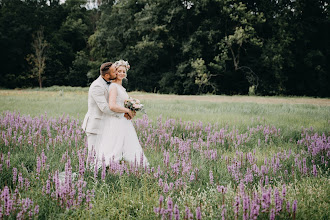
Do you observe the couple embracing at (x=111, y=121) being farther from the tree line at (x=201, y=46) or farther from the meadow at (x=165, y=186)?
the tree line at (x=201, y=46)

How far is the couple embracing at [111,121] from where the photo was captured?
14.8 ft

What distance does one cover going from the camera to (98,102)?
4.51 m

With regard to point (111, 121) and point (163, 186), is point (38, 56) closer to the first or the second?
point (111, 121)

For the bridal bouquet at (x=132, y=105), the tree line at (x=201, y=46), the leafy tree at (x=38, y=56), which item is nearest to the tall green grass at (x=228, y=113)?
the bridal bouquet at (x=132, y=105)

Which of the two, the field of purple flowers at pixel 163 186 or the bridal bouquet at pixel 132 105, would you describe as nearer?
the field of purple flowers at pixel 163 186

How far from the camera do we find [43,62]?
44.9 metres

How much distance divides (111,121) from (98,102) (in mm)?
405

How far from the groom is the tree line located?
29.1 m

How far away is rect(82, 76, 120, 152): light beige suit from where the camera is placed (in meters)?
4.51

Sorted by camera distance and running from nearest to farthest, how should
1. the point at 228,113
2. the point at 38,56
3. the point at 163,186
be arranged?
the point at 163,186, the point at 228,113, the point at 38,56

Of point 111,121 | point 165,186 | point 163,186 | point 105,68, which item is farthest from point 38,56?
point 165,186

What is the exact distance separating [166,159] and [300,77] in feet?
127

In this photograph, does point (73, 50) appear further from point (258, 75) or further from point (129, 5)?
point (258, 75)

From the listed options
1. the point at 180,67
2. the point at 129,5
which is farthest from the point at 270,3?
the point at 129,5
